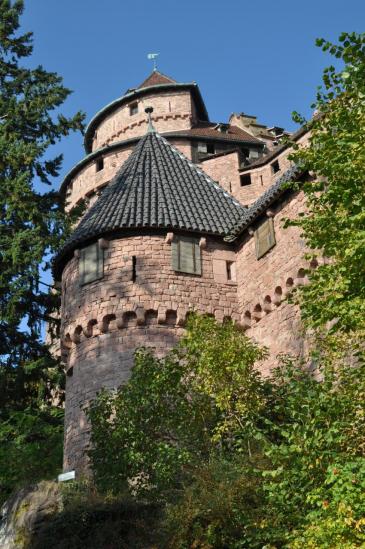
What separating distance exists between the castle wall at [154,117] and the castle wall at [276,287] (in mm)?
25520

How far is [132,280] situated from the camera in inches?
712

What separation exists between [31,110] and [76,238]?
6.69 metres

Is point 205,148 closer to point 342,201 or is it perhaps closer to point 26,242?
point 26,242

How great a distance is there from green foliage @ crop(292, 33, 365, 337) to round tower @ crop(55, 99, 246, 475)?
6.66m

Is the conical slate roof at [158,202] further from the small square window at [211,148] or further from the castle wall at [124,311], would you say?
the small square window at [211,148]

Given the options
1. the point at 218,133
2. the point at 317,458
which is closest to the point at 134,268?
the point at 317,458

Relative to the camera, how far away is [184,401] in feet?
43.3

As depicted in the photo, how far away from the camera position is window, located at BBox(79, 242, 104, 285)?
18.5 meters

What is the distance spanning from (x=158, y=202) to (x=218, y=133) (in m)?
23.8

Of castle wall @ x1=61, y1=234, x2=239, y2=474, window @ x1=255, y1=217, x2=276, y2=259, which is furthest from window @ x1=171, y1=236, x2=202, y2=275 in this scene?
window @ x1=255, y1=217, x2=276, y2=259

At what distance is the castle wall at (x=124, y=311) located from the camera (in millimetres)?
17438

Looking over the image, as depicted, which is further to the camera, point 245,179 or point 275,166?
point 245,179

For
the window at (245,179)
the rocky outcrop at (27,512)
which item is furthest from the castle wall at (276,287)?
the window at (245,179)

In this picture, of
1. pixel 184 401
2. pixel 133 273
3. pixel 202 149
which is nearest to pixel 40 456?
pixel 133 273
